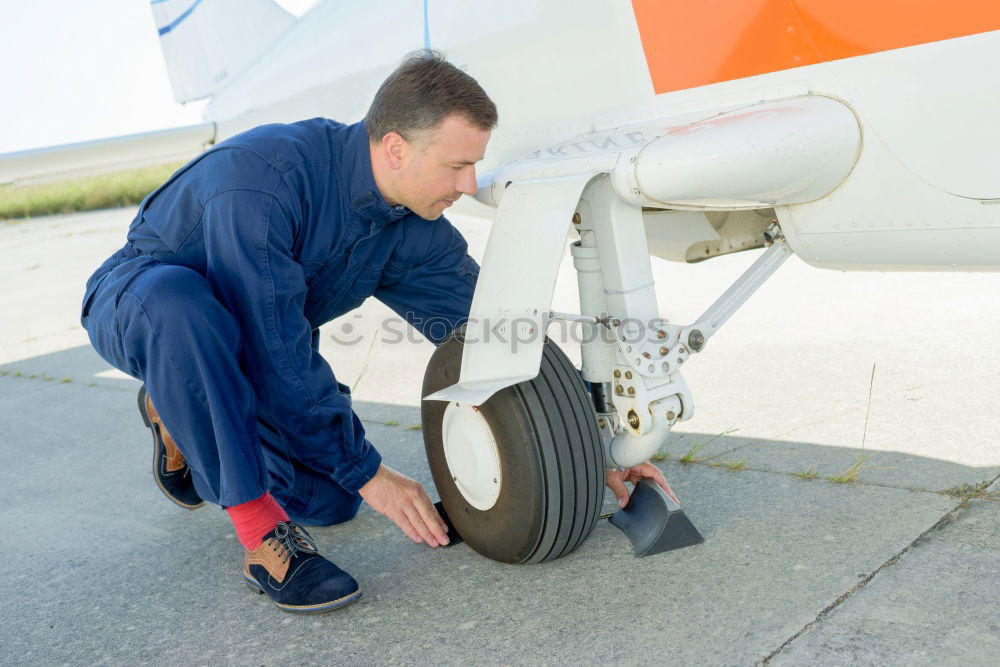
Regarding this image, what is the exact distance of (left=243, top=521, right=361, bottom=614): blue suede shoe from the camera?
1796mm

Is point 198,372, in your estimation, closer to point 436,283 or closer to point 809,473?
point 436,283

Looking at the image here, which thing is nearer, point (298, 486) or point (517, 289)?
point (517, 289)

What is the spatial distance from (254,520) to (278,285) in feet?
1.55

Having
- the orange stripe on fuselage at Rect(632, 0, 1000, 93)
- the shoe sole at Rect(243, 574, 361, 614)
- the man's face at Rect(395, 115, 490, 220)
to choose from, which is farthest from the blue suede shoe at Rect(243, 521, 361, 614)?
the orange stripe on fuselage at Rect(632, 0, 1000, 93)

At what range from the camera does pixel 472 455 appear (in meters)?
1.91

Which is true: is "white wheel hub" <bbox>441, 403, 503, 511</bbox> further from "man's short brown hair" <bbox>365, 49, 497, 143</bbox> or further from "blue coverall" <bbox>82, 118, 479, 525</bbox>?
"man's short brown hair" <bbox>365, 49, 497, 143</bbox>

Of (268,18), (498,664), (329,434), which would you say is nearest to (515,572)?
(498,664)

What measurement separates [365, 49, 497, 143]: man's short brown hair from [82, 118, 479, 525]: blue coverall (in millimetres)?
120

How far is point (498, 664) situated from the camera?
155 cm

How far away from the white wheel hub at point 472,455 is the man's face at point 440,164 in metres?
0.43

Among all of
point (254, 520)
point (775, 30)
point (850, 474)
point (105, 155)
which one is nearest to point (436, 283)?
point (254, 520)

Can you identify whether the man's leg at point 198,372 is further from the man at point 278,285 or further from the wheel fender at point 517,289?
the wheel fender at point 517,289

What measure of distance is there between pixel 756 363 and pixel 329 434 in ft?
5.53

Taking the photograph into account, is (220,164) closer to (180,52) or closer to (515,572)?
(515,572)
